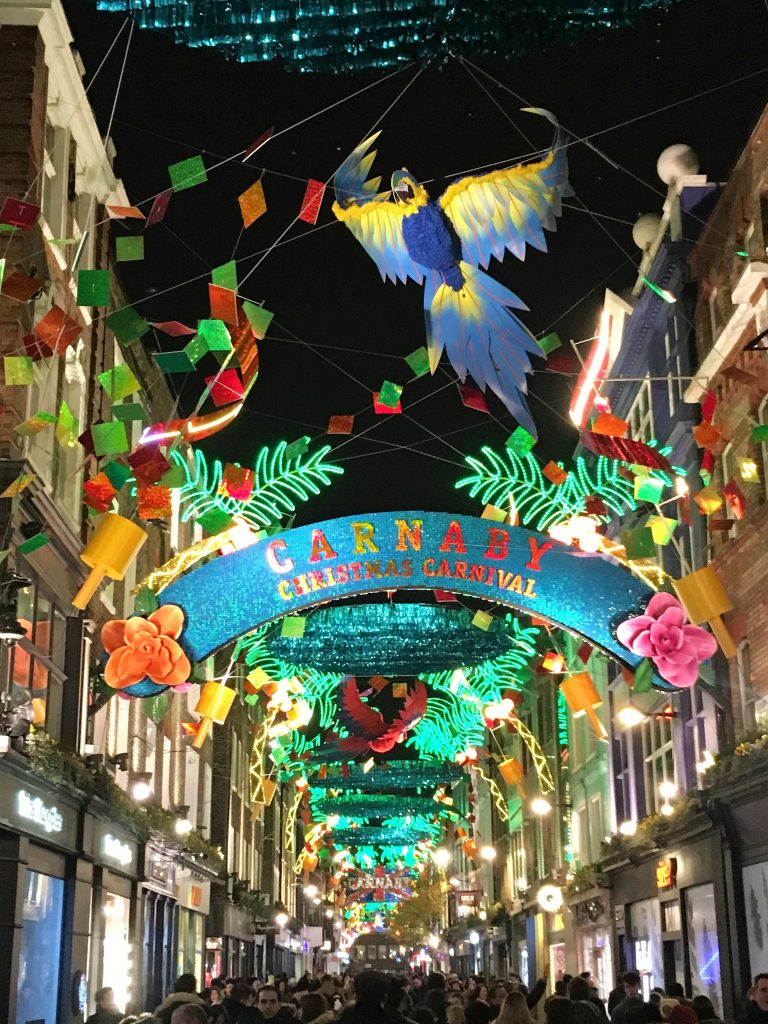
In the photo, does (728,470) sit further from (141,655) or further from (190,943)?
(190,943)

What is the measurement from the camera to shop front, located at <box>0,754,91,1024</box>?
684 inches

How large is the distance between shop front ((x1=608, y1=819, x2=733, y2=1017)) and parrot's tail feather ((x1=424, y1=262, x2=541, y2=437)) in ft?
34.3

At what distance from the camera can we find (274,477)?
65.7ft

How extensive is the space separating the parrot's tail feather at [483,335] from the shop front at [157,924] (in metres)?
15.1

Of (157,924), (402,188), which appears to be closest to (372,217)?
(402,188)

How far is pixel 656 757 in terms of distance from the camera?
29906 mm

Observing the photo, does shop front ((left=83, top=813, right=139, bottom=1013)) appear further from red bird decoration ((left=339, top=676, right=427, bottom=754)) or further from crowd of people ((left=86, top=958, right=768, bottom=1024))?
red bird decoration ((left=339, top=676, right=427, bottom=754))

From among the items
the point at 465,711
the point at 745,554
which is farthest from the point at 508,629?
the point at 465,711

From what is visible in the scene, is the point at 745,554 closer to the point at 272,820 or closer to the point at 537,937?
the point at 537,937

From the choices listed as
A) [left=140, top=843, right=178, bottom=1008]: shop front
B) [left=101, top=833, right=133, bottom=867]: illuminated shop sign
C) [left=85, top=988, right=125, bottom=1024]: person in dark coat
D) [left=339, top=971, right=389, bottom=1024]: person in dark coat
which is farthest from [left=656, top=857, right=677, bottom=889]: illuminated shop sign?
[left=339, top=971, right=389, bottom=1024]: person in dark coat

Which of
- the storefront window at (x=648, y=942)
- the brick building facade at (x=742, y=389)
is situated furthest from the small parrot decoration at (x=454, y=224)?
the storefront window at (x=648, y=942)

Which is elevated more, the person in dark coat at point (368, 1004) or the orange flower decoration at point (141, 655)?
the orange flower decoration at point (141, 655)

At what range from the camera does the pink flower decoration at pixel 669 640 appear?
19172mm

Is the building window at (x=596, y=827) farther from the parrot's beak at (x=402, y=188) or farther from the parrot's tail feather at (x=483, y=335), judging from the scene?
the parrot's beak at (x=402, y=188)
